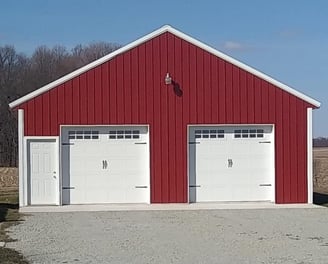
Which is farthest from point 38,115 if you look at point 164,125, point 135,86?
point 164,125

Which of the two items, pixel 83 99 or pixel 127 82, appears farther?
pixel 127 82

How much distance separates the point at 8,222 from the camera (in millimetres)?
17000

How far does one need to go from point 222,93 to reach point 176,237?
27.4 feet

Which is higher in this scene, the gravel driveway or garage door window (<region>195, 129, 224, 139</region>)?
garage door window (<region>195, 129, 224, 139</region>)

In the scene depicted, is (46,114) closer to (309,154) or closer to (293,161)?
(293,161)

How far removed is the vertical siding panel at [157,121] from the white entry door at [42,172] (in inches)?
112

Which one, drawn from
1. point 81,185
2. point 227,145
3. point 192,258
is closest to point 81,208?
point 81,185

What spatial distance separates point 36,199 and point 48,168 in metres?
0.93

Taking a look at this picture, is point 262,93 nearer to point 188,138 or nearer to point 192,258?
point 188,138

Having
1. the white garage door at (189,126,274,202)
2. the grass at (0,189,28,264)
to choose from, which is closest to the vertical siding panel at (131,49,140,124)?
the white garage door at (189,126,274,202)

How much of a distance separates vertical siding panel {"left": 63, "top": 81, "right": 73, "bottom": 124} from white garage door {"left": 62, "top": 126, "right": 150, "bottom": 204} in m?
0.35

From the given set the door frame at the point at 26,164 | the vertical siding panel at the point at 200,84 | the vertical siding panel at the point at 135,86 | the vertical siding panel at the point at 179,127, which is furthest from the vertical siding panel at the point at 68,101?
the vertical siding panel at the point at 200,84

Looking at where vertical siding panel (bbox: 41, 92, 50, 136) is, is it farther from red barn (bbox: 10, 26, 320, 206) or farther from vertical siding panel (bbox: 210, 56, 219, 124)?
vertical siding panel (bbox: 210, 56, 219, 124)

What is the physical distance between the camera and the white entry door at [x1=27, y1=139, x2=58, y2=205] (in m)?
21.1
